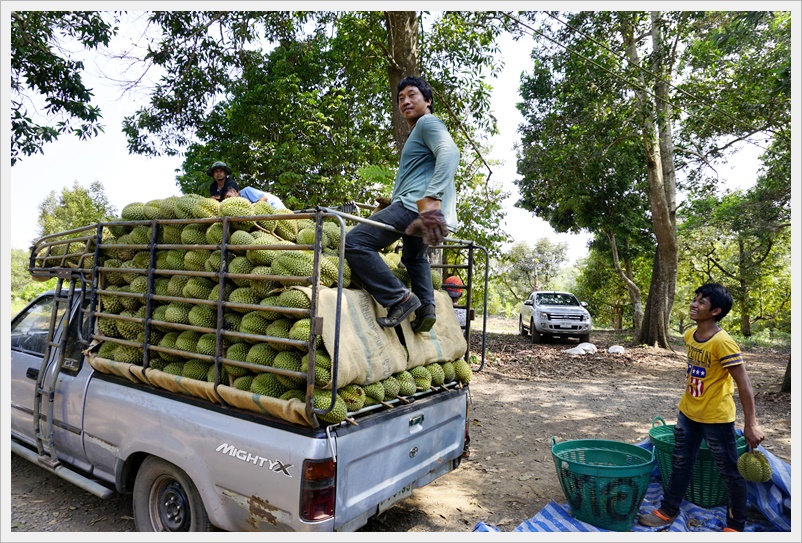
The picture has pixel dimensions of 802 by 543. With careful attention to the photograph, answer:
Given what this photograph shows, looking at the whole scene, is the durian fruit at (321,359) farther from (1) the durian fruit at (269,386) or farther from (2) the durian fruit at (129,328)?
(2) the durian fruit at (129,328)

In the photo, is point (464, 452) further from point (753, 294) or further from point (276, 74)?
point (753, 294)

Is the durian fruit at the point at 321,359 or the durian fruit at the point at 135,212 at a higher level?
the durian fruit at the point at 135,212

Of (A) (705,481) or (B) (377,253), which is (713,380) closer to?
(A) (705,481)

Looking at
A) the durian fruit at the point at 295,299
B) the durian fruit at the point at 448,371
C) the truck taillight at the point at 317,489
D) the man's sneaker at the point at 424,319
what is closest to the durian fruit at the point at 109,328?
the durian fruit at the point at 295,299

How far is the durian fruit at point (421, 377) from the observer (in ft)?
10.8

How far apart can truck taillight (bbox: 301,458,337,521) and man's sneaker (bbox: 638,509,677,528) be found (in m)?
2.28

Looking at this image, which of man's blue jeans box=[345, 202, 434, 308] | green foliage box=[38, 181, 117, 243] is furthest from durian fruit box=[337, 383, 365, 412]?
green foliage box=[38, 181, 117, 243]

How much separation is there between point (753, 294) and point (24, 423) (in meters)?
25.3

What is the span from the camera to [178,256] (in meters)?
3.23

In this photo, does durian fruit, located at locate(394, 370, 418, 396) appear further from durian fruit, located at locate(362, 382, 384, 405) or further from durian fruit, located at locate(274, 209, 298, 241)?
durian fruit, located at locate(274, 209, 298, 241)

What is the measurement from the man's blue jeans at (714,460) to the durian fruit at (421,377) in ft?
5.80

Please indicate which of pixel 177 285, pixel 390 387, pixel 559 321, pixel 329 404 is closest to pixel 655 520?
pixel 390 387

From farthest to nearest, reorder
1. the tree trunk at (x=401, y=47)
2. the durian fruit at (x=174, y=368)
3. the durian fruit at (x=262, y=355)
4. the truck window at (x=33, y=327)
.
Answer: the tree trunk at (x=401, y=47) < the truck window at (x=33, y=327) < the durian fruit at (x=174, y=368) < the durian fruit at (x=262, y=355)

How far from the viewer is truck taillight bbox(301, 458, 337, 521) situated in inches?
95.6
